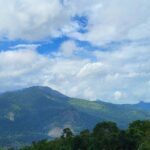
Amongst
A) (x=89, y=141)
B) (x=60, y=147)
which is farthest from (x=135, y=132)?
(x=60, y=147)

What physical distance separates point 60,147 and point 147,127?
1641 inches

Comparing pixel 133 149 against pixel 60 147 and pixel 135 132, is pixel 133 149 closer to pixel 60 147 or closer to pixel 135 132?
pixel 135 132

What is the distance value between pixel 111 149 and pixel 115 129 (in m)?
24.7

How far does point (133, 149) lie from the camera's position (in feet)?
566

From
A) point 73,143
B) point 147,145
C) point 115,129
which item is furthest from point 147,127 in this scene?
point 147,145

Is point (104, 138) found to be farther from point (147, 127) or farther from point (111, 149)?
point (147, 127)

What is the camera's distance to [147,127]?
189000 millimetres

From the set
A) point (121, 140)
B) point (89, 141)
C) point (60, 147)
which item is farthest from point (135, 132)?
point (60, 147)

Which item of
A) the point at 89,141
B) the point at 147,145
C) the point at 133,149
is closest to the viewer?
the point at 147,145

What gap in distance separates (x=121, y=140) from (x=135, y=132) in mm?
6678

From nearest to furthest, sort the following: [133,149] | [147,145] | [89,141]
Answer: [147,145] < [133,149] < [89,141]

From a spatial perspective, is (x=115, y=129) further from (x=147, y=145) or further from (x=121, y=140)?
(x=147, y=145)

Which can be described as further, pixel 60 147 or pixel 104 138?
pixel 60 147

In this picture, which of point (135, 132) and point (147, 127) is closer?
point (135, 132)
